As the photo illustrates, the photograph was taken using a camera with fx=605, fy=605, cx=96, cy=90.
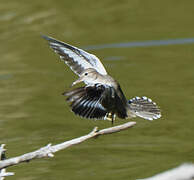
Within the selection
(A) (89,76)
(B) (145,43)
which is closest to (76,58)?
(A) (89,76)

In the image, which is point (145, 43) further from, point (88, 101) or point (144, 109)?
point (88, 101)

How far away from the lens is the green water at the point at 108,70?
8.07m

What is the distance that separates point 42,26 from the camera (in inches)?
579

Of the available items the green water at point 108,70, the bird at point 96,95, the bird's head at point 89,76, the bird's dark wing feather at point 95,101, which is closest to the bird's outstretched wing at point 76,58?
the bird at point 96,95

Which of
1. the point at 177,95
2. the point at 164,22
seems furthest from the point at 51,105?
the point at 164,22

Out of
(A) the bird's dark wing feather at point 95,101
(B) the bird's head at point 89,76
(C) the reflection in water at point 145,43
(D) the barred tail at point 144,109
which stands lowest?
(D) the barred tail at point 144,109

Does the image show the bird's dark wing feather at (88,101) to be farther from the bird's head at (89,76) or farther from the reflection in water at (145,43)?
the reflection in water at (145,43)

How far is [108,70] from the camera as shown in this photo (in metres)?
12.0

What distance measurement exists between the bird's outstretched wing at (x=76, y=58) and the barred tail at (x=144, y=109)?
1.96ft

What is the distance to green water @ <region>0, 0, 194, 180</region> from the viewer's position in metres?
8.07

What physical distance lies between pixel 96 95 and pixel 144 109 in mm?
1008

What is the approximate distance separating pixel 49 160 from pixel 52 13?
7.46 meters

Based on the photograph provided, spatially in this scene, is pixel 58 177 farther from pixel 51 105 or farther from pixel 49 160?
pixel 51 105

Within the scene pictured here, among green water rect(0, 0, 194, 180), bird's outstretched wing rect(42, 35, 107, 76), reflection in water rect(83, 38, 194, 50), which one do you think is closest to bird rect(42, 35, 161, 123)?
bird's outstretched wing rect(42, 35, 107, 76)
